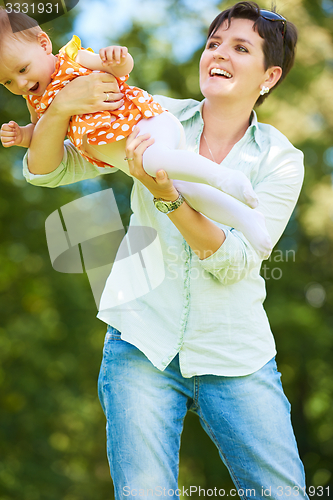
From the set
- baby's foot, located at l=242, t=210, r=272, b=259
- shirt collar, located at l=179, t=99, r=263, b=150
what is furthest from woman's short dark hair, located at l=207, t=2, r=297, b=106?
baby's foot, located at l=242, t=210, r=272, b=259

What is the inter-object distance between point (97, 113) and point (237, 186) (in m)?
0.49

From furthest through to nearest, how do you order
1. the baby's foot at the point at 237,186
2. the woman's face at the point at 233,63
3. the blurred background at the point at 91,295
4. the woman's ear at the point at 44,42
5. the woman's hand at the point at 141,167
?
the blurred background at the point at 91,295 < the woman's face at the point at 233,63 < the woman's ear at the point at 44,42 < the woman's hand at the point at 141,167 < the baby's foot at the point at 237,186

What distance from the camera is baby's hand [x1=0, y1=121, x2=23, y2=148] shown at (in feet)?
5.18

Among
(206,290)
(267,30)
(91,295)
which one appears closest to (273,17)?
(267,30)

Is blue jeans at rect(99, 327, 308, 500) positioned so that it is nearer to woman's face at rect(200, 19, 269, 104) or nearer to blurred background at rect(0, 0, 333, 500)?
woman's face at rect(200, 19, 269, 104)

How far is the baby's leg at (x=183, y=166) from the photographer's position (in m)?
1.28

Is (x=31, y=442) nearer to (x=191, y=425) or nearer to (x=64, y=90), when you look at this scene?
(x=191, y=425)

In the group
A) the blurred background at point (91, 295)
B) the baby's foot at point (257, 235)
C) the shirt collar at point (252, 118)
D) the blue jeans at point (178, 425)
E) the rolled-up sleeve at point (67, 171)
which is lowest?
the blurred background at point (91, 295)

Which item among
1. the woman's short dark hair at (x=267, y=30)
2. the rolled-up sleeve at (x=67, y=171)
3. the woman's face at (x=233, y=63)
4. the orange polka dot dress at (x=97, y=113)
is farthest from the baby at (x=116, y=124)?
the woman's short dark hair at (x=267, y=30)

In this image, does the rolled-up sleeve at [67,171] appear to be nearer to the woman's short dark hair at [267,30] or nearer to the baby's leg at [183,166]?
the baby's leg at [183,166]

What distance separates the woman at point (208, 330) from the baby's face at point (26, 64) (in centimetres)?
9

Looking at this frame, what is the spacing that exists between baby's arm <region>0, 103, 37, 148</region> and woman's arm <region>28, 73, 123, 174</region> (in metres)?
0.03

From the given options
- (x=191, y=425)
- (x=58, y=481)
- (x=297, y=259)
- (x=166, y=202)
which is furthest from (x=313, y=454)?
(x=166, y=202)

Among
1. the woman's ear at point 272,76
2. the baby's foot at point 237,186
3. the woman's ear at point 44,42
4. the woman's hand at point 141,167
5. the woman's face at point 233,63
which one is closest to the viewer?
the baby's foot at point 237,186
